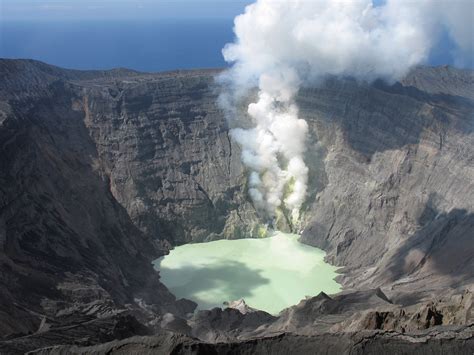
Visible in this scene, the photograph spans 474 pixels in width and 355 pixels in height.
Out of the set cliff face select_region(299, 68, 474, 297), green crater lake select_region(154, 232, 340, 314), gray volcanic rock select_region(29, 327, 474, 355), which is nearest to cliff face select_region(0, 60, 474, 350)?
cliff face select_region(299, 68, 474, 297)

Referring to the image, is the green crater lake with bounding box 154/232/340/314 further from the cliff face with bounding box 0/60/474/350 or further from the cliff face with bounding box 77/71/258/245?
the cliff face with bounding box 77/71/258/245

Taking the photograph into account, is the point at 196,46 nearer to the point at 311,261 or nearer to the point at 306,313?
the point at 311,261

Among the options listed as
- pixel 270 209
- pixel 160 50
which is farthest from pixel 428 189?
pixel 160 50

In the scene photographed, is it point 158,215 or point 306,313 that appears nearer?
point 306,313

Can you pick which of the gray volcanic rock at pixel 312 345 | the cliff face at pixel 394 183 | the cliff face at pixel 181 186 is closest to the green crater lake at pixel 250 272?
the cliff face at pixel 181 186

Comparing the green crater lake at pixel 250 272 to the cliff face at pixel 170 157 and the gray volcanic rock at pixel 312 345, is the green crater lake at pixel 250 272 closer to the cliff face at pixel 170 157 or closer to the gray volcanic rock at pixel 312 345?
the cliff face at pixel 170 157

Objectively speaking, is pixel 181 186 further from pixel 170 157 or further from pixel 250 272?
pixel 250 272
